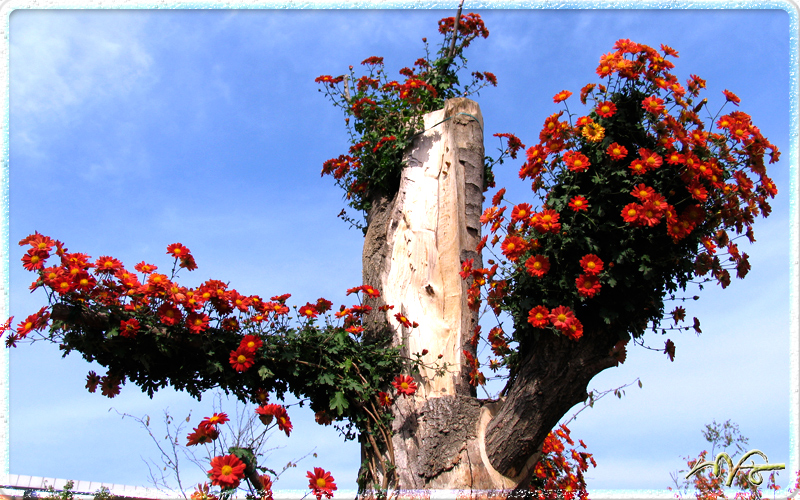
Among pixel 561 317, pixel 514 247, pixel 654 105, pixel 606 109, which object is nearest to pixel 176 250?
pixel 514 247

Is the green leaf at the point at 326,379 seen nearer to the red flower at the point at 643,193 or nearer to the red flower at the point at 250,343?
the red flower at the point at 250,343

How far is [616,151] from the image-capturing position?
3195 mm

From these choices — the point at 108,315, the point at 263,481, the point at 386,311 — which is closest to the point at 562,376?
the point at 386,311

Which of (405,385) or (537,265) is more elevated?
(537,265)

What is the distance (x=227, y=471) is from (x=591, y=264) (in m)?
2.08

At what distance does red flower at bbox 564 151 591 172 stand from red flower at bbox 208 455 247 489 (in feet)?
7.46

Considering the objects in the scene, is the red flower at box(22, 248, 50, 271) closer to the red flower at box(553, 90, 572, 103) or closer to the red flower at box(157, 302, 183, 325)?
the red flower at box(157, 302, 183, 325)

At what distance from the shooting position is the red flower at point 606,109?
10.8ft

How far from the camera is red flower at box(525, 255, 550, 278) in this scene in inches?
126

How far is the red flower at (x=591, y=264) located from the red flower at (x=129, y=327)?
2.45 meters

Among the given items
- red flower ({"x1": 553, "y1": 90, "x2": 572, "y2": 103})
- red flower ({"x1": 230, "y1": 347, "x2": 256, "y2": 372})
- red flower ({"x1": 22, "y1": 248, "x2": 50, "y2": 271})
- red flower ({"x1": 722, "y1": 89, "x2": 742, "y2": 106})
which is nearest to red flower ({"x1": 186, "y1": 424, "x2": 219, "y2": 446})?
red flower ({"x1": 230, "y1": 347, "x2": 256, "y2": 372})

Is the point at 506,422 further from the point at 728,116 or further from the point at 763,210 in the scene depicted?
the point at 728,116

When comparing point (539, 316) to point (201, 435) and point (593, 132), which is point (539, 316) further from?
point (201, 435)

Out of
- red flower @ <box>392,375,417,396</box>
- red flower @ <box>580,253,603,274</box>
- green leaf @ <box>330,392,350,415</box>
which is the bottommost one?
green leaf @ <box>330,392,350,415</box>
